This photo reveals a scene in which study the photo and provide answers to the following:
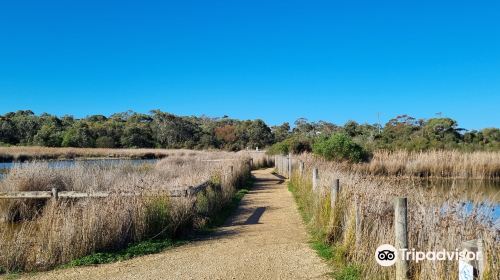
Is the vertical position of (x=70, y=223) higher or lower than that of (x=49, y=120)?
lower

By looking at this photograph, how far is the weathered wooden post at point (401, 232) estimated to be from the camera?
469cm

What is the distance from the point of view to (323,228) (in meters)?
8.21

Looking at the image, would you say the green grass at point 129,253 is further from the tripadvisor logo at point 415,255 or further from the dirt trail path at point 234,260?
the tripadvisor logo at point 415,255

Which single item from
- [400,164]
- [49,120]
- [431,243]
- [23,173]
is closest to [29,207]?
[23,173]

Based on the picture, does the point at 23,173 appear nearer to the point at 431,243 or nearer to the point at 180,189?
the point at 180,189

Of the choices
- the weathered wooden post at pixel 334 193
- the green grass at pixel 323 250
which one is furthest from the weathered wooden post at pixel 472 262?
the weathered wooden post at pixel 334 193

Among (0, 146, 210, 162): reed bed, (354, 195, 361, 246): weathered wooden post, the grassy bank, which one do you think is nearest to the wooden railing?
(354, 195, 361, 246): weathered wooden post

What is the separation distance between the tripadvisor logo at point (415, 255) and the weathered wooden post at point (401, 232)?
0.06 meters

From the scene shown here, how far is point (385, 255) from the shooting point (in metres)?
5.29

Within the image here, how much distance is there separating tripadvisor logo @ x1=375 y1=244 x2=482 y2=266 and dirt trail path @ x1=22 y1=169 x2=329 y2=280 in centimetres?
100

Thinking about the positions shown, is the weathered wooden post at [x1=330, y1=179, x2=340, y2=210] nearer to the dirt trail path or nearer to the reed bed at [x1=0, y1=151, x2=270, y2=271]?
the dirt trail path

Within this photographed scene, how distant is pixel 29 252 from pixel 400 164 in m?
21.8

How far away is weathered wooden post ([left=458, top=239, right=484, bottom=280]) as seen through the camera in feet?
12.0

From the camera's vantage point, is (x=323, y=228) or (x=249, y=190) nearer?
(x=323, y=228)
